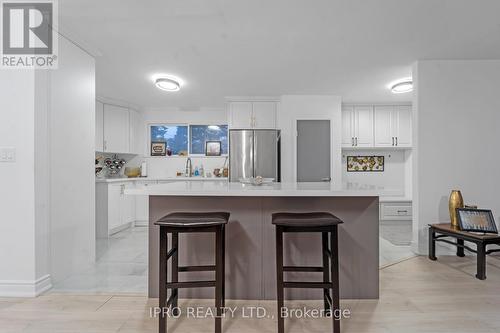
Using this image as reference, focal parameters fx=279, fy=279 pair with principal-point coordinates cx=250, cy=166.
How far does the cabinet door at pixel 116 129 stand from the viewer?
5.03 meters

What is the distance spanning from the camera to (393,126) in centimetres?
535

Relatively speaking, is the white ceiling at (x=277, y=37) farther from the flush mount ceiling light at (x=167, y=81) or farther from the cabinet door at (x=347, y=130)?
the cabinet door at (x=347, y=130)

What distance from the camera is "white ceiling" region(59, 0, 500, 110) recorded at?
2293 millimetres

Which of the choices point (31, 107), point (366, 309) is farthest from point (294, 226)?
point (31, 107)

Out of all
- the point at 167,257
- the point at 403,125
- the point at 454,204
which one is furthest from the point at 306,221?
the point at 403,125

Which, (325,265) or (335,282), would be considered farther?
(325,265)

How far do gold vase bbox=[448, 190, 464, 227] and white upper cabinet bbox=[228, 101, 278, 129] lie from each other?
2.83 m

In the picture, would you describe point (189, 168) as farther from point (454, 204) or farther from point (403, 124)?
point (454, 204)

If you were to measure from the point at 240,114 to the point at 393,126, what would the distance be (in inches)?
116

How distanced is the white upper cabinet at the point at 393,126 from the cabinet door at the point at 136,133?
4.72 m

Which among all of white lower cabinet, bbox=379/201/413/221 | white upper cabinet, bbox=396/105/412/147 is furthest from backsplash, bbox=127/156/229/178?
white upper cabinet, bbox=396/105/412/147

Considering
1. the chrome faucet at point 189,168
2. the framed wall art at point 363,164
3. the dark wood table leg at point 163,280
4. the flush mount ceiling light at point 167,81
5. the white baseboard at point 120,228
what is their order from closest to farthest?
the dark wood table leg at point 163,280 → the flush mount ceiling light at point 167,81 → the white baseboard at point 120,228 → the framed wall art at point 363,164 → the chrome faucet at point 189,168

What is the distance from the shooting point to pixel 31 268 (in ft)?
7.47

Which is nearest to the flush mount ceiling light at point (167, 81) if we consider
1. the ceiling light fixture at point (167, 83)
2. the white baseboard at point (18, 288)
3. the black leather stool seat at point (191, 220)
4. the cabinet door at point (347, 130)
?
the ceiling light fixture at point (167, 83)
